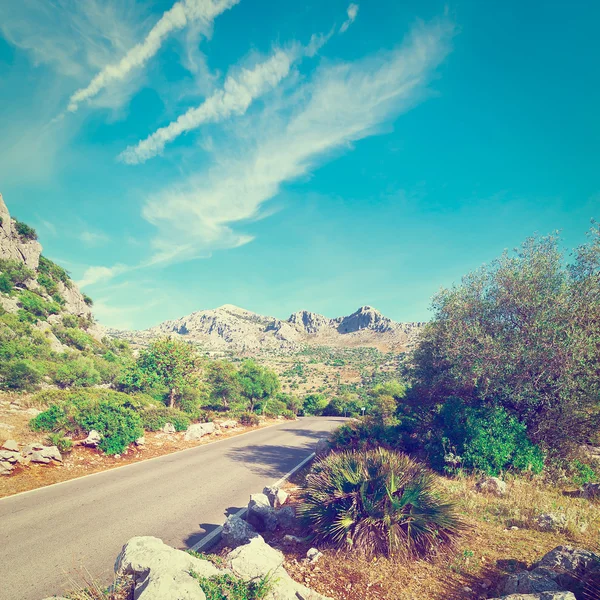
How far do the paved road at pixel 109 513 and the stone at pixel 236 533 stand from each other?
1092mm

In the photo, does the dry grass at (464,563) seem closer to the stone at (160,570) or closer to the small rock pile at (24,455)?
the stone at (160,570)

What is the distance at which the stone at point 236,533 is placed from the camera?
271 inches

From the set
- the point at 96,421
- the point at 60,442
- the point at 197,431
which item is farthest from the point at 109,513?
the point at 197,431

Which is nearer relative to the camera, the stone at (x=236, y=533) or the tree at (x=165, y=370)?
the stone at (x=236, y=533)

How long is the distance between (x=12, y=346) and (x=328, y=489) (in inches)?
1159

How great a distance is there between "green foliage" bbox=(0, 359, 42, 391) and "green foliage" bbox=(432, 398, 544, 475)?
26309 mm

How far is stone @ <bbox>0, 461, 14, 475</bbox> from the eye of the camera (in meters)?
11.1

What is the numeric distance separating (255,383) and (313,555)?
31.4 meters

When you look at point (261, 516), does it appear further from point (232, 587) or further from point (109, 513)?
point (109, 513)

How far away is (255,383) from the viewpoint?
37.1 m

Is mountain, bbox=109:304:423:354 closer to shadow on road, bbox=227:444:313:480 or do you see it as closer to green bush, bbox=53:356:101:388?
green bush, bbox=53:356:101:388

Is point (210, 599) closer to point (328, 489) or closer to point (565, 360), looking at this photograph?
point (328, 489)

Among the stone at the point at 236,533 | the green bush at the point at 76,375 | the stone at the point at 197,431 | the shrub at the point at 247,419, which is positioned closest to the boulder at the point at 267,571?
the stone at the point at 236,533

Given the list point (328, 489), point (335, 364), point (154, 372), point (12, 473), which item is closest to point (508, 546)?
point (328, 489)
